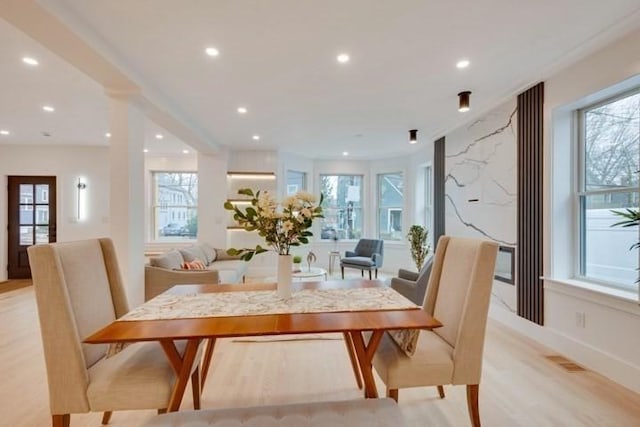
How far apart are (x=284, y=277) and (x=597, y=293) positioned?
248 centimetres

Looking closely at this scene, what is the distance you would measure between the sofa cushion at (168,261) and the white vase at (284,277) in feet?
7.61

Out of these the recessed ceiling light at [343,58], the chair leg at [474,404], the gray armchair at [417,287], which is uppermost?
the recessed ceiling light at [343,58]

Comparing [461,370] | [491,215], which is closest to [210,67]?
[461,370]

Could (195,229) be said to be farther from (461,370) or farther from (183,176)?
(461,370)

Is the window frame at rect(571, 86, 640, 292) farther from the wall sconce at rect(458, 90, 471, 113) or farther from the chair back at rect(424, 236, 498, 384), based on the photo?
the chair back at rect(424, 236, 498, 384)

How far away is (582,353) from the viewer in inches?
103

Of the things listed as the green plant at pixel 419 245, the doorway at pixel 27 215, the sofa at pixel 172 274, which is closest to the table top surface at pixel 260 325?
the sofa at pixel 172 274

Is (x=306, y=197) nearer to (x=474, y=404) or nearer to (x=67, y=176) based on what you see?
(x=474, y=404)

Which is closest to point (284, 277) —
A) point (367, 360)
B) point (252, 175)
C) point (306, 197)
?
point (306, 197)

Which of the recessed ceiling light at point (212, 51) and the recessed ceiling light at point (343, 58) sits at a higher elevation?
the recessed ceiling light at point (343, 58)

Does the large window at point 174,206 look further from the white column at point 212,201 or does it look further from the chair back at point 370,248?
the chair back at point 370,248

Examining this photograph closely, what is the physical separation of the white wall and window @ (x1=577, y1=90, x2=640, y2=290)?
7.37 meters

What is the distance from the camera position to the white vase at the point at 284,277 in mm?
1874

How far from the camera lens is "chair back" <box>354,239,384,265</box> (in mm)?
6148
